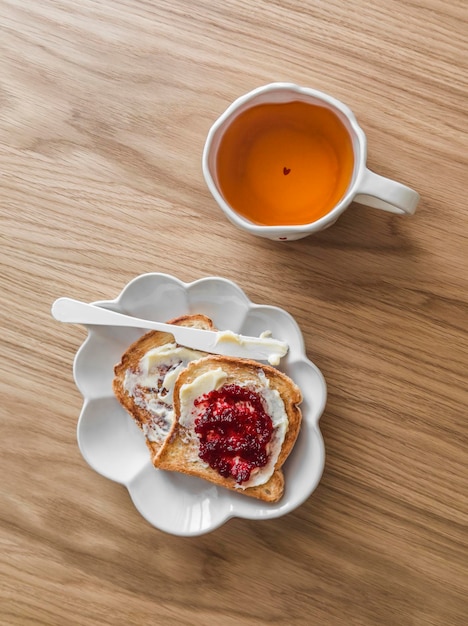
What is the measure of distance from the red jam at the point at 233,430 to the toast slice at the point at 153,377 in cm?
6

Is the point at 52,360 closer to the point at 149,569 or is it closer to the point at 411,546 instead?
the point at 149,569

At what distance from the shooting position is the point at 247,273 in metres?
1.00

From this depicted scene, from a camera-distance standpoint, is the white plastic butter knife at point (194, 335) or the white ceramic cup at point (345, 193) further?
the white plastic butter knife at point (194, 335)

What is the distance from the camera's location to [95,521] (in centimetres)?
105

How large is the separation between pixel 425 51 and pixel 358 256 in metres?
0.31

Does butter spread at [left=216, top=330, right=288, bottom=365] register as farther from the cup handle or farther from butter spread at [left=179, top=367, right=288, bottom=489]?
the cup handle

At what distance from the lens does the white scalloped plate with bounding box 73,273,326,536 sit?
949mm

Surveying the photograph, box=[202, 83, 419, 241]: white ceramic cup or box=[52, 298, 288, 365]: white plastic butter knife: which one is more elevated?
box=[202, 83, 419, 241]: white ceramic cup

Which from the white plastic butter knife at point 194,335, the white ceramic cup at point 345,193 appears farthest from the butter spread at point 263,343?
the white ceramic cup at point 345,193

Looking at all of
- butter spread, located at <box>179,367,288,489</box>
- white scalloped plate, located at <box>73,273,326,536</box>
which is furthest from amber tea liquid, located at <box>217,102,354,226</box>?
butter spread, located at <box>179,367,288,489</box>

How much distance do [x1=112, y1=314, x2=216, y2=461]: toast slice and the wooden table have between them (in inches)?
3.6

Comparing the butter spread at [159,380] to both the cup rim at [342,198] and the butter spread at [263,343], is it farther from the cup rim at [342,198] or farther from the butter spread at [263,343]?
the cup rim at [342,198]

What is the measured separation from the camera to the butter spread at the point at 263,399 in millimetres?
939

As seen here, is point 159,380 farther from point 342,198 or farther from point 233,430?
point 342,198
